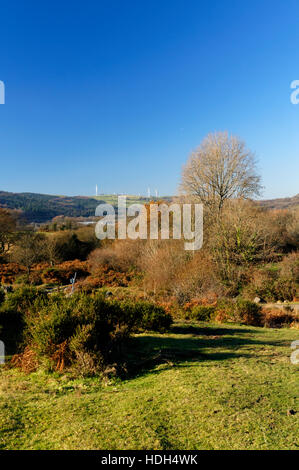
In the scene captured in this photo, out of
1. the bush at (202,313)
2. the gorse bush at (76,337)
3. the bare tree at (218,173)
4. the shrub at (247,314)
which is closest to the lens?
the gorse bush at (76,337)

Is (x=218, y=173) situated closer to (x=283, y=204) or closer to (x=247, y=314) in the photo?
(x=247, y=314)

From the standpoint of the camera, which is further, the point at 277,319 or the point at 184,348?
the point at 277,319

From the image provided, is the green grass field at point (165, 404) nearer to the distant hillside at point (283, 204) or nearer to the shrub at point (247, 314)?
the shrub at point (247, 314)

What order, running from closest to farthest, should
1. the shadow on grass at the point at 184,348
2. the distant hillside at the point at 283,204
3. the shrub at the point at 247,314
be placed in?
the shadow on grass at the point at 184,348 → the shrub at the point at 247,314 → the distant hillside at the point at 283,204

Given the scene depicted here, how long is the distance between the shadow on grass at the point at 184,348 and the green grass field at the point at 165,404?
0.03 metres

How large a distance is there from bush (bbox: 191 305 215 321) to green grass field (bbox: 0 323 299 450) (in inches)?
238

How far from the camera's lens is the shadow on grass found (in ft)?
21.4

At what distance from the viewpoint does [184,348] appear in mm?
7676

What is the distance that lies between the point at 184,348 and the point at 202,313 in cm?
630

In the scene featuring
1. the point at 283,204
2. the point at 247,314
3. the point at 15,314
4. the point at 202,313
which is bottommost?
the point at 202,313

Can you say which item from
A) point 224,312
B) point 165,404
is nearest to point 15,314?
point 165,404

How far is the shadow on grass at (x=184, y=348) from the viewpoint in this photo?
6508 mm

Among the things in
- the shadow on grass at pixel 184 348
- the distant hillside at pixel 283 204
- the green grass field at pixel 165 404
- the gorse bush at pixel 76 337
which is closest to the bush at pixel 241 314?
the shadow on grass at pixel 184 348
